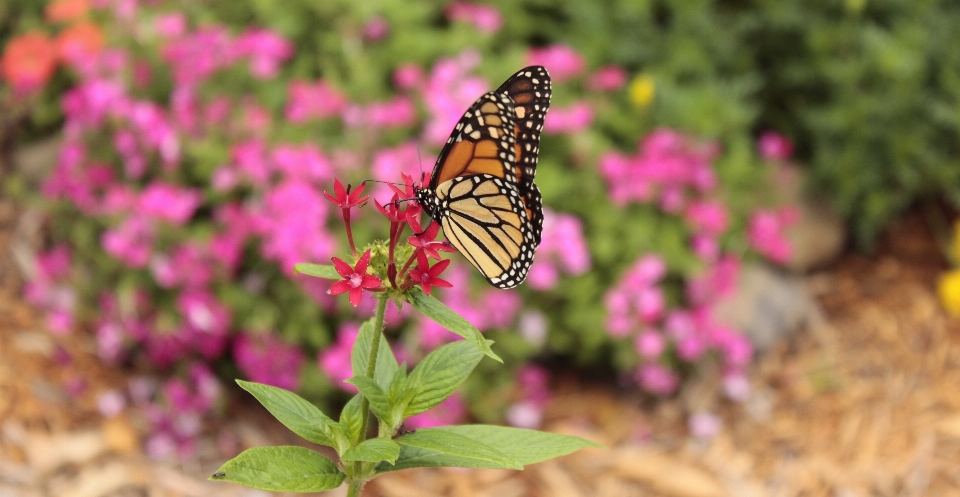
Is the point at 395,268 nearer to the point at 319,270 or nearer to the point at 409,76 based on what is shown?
the point at 319,270

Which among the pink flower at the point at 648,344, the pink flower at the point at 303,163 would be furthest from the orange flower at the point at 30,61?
the pink flower at the point at 648,344

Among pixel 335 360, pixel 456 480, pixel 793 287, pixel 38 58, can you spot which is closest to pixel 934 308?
pixel 793 287

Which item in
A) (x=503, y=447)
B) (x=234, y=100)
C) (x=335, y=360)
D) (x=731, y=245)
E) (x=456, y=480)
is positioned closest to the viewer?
(x=503, y=447)

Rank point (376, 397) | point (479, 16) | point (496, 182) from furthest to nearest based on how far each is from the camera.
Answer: point (479, 16), point (496, 182), point (376, 397)

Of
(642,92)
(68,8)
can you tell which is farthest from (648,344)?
(68,8)

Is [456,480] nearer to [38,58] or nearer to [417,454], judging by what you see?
[417,454]
